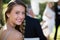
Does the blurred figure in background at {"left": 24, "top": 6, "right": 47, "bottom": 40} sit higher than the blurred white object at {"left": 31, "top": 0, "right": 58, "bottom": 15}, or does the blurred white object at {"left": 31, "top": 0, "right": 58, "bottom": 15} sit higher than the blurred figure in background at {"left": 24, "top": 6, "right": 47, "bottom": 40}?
the blurred white object at {"left": 31, "top": 0, "right": 58, "bottom": 15}

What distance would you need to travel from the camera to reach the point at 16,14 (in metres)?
3.35

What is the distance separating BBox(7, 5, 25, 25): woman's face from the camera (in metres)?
3.33

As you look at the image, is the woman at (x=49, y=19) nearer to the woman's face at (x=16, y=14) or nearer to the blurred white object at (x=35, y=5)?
the blurred white object at (x=35, y=5)

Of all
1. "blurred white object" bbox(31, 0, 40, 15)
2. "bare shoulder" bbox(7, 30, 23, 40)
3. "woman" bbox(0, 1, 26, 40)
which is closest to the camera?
"bare shoulder" bbox(7, 30, 23, 40)

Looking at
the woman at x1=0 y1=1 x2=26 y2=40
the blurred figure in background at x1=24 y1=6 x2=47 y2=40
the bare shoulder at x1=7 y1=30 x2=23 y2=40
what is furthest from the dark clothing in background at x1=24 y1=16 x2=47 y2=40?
the bare shoulder at x1=7 y1=30 x2=23 y2=40

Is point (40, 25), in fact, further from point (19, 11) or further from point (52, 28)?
point (19, 11)

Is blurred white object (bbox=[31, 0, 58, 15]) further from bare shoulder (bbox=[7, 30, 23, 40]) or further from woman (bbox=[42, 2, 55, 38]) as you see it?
bare shoulder (bbox=[7, 30, 23, 40])

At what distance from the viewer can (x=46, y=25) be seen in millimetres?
4355

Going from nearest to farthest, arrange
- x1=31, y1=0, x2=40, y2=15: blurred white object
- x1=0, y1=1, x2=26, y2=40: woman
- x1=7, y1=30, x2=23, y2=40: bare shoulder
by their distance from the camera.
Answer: x1=7, y1=30, x2=23, y2=40: bare shoulder, x1=0, y1=1, x2=26, y2=40: woman, x1=31, y1=0, x2=40, y2=15: blurred white object

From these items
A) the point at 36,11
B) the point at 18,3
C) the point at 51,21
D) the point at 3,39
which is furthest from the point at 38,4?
the point at 3,39

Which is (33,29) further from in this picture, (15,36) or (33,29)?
(15,36)

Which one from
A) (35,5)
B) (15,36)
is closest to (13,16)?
(15,36)

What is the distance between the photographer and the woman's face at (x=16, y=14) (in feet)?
10.9

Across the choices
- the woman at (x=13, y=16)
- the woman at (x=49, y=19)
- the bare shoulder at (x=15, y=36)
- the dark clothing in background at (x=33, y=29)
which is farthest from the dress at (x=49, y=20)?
the bare shoulder at (x=15, y=36)
